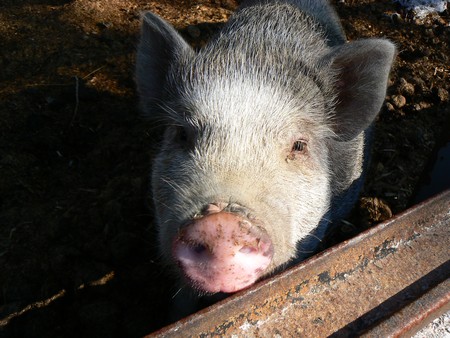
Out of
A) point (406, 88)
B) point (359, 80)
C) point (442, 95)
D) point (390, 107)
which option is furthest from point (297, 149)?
point (442, 95)

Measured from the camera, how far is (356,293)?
1578mm

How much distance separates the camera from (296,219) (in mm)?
2377

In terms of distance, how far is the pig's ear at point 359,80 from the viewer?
2.42 metres

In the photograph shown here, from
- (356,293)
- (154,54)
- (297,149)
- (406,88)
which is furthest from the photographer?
(406,88)

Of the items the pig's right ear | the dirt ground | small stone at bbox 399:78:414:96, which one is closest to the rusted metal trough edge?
the dirt ground

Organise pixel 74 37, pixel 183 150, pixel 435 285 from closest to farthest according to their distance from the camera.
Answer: pixel 435 285
pixel 183 150
pixel 74 37

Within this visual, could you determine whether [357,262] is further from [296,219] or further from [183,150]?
[183,150]

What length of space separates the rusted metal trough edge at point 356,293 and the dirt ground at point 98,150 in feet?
4.32

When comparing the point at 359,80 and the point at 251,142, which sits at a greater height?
the point at 359,80

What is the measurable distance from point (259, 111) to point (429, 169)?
153 centimetres

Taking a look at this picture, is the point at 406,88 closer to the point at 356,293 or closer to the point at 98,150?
the point at 98,150

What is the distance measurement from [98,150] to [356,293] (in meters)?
2.74

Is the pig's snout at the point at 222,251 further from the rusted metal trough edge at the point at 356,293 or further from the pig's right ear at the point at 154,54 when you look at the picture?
the pig's right ear at the point at 154,54

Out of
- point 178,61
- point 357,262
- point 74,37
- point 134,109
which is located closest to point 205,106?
point 178,61
